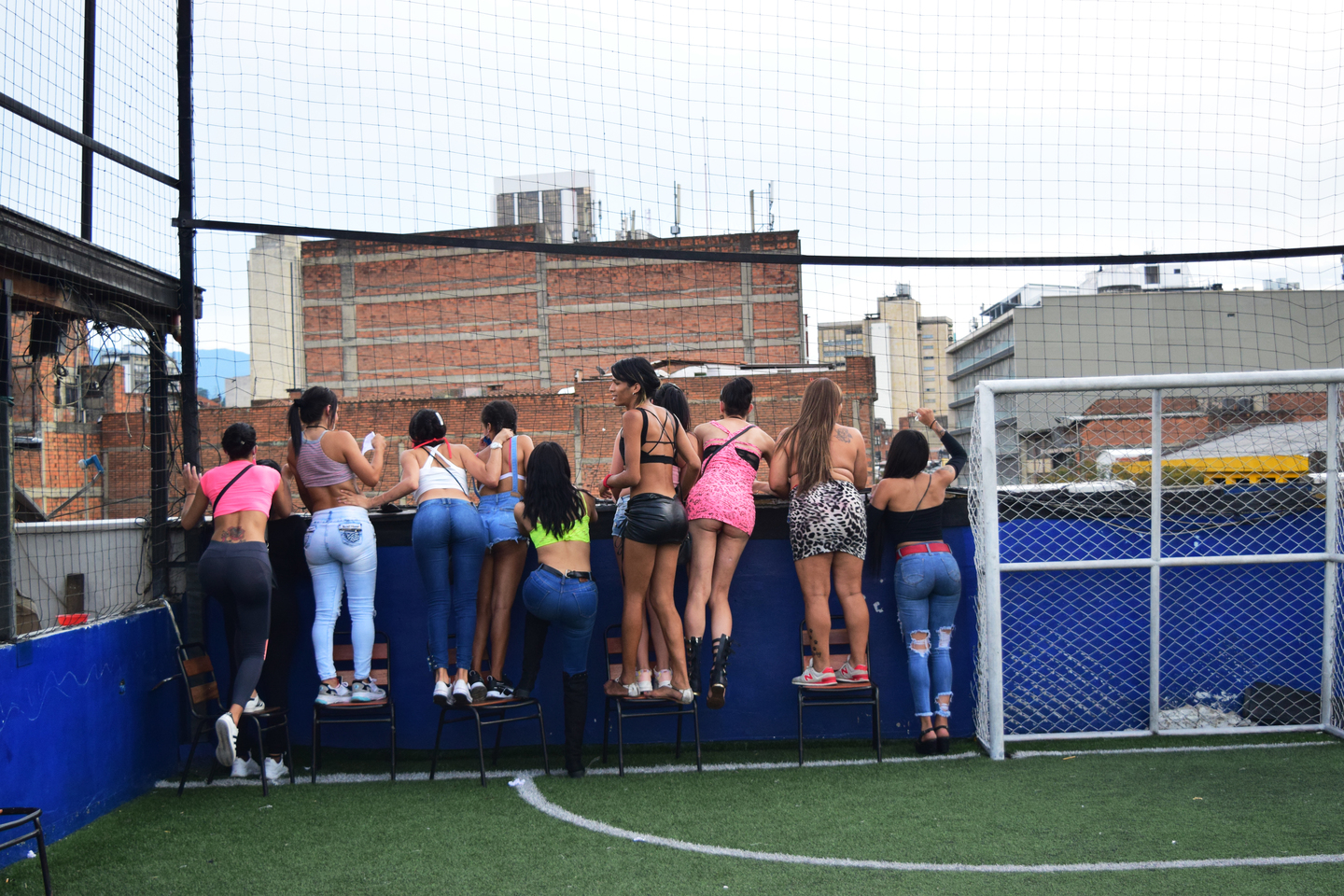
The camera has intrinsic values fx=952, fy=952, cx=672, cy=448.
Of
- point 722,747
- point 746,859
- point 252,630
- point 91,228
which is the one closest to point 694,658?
point 722,747

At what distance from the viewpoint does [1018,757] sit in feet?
17.7

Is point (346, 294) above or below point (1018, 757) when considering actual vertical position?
above

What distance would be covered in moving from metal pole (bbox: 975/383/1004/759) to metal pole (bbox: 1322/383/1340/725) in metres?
1.96

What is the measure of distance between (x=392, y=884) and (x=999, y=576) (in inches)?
145

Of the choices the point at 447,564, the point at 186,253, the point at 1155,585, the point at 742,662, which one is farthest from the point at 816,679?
the point at 186,253

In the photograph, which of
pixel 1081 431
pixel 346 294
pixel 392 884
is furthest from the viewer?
pixel 346 294

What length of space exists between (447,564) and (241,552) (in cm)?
108

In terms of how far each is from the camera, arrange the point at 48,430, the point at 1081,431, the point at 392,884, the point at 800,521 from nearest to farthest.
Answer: the point at 392,884, the point at 800,521, the point at 1081,431, the point at 48,430

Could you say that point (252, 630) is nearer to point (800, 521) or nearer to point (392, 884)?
point (392, 884)

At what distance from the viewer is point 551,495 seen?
511 cm

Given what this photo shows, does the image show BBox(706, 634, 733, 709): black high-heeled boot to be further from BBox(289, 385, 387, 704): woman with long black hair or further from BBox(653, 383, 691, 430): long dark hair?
BBox(289, 385, 387, 704): woman with long black hair

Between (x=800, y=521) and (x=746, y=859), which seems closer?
(x=746, y=859)

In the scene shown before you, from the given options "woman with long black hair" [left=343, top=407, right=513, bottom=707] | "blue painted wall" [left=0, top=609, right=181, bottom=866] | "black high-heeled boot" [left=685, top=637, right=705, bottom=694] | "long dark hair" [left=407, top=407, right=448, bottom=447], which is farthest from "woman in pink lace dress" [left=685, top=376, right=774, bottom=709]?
"blue painted wall" [left=0, top=609, right=181, bottom=866]

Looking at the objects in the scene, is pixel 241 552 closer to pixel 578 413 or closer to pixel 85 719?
pixel 85 719
